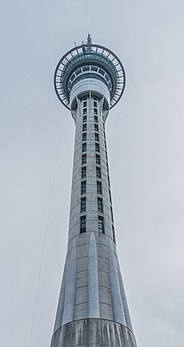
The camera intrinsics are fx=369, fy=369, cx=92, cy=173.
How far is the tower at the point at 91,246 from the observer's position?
38250 mm

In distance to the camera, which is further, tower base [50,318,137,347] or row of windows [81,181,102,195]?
row of windows [81,181,102,195]

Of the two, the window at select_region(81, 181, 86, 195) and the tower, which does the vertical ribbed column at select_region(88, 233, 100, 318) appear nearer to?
the tower

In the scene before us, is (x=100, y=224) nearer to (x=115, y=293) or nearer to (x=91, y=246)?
(x=91, y=246)

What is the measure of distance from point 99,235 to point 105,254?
2799 mm

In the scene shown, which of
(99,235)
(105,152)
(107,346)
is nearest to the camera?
(107,346)

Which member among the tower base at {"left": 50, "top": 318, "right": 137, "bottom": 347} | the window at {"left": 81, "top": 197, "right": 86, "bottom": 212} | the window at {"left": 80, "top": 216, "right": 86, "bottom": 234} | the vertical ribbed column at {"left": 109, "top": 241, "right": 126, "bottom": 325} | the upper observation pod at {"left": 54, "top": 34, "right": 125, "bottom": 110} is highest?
the upper observation pod at {"left": 54, "top": 34, "right": 125, "bottom": 110}

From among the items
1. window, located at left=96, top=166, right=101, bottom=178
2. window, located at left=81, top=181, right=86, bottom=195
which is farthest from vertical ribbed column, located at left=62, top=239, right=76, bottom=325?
window, located at left=96, top=166, right=101, bottom=178

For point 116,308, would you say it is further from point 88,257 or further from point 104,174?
point 104,174

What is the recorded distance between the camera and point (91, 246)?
150 ft

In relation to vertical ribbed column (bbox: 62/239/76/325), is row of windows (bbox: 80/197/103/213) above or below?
above

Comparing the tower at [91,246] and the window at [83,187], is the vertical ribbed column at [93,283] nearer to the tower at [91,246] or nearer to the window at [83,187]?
the tower at [91,246]

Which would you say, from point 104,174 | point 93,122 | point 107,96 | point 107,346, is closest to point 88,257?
point 107,346

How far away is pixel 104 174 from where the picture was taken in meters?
57.5

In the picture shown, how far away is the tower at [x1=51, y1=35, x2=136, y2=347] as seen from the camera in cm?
3825
